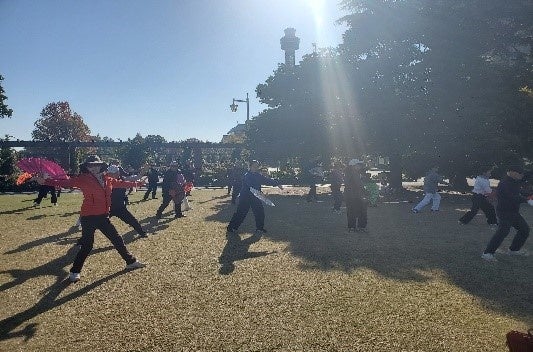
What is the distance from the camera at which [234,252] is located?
8.60 meters

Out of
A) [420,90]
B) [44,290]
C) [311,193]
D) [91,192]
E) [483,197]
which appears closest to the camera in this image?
[44,290]

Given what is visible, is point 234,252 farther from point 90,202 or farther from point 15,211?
point 15,211

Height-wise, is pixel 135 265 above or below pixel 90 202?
below

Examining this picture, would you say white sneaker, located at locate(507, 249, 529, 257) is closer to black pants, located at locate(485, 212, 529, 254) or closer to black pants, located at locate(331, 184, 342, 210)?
black pants, located at locate(485, 212, 529, 254)

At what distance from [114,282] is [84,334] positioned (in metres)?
2.04

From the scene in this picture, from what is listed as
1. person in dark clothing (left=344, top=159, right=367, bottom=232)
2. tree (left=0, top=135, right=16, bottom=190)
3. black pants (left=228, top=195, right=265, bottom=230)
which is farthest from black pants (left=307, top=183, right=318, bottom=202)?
tree (left=0, top=135, right=16, bottom=190)

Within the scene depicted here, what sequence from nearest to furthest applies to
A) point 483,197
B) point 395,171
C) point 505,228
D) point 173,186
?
point 505,228
point 483,197
point 173,186
point 395,171

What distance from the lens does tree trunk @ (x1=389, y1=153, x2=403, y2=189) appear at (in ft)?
78.2

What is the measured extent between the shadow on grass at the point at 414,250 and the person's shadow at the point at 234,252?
33cm

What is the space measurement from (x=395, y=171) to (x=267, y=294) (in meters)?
20.3

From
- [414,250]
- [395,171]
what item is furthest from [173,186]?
[395,171]

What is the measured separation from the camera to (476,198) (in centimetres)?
1172

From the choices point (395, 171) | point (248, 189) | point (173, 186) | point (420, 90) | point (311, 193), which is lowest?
point (311, 193)

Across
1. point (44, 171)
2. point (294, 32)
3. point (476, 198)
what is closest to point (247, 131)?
point (476, 198)
